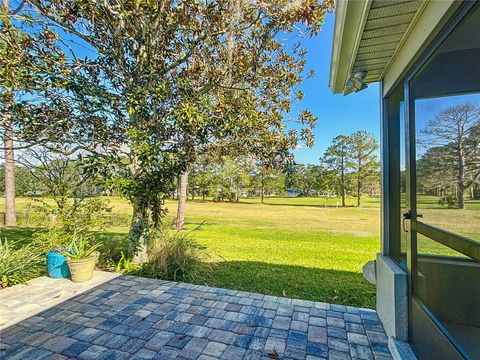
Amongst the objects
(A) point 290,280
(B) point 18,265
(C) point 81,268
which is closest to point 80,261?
(C) point 81,268

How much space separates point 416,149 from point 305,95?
131 inches

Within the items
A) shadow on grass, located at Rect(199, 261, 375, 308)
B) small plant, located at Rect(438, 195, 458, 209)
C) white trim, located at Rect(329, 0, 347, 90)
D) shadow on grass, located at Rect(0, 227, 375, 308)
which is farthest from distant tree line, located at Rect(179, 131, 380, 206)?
small plant, located at Rect(438, 195, 458, 209)

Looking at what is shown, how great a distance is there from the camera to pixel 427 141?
181 cm

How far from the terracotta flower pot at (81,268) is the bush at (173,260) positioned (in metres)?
0.72

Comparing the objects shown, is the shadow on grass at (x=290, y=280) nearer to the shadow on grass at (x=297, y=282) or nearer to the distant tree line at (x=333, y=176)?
the shadow on grass at (x=297, y=282)

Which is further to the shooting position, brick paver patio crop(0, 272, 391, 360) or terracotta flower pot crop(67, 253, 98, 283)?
terracotta flower pot crop(67, 253, 98, 283)

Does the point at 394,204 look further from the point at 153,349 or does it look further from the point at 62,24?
the point at 62,24

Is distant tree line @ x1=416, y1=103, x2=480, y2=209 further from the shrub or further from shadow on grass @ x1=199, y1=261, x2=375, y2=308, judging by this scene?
the shrub

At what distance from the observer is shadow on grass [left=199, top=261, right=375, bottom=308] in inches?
134

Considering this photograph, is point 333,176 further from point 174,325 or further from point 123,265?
point 174,325

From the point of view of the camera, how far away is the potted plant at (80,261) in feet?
11.2

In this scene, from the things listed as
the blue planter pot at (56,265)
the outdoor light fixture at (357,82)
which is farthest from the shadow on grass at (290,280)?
the outdoor light fixture at (357,82)

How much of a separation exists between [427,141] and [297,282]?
2.90 meters

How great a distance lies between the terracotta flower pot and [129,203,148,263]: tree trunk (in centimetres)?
74
